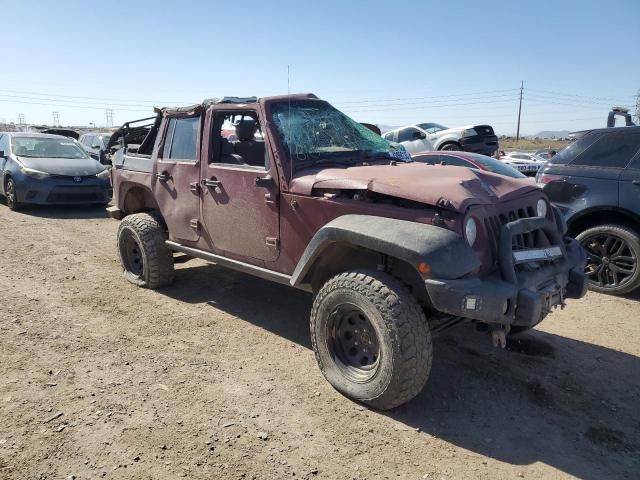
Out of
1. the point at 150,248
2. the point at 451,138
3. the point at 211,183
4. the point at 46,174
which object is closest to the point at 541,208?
the point at 211,183

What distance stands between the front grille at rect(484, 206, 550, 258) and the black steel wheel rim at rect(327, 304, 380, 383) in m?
0.95

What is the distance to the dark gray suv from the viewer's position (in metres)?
5.36

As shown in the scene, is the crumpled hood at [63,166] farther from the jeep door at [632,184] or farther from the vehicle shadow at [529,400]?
the jeep door at [632,184]

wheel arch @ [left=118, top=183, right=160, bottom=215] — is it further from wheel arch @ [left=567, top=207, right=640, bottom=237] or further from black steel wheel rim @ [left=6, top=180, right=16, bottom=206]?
black steel wheel rim @ [left=6, top=180, right=16, bottom=206]

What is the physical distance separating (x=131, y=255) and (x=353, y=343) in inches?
129

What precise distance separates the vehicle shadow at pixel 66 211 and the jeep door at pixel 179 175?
5.39 metres

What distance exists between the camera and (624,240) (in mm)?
5375

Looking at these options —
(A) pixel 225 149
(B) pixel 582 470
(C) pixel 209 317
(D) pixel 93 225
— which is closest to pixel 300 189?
(A) pixel 225 149

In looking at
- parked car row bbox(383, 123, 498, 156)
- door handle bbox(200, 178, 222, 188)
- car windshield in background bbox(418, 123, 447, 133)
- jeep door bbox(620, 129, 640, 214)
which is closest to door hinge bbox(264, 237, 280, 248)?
door handle bbox(200, 178, 222, 188)

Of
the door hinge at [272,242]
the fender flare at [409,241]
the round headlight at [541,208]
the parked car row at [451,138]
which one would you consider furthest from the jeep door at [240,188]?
the parked car row at [451,138]

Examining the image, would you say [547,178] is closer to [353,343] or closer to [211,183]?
[353,343]

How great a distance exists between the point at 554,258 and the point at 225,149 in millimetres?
2868

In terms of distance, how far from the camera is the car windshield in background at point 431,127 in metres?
15.6

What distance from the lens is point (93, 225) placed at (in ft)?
29.2
